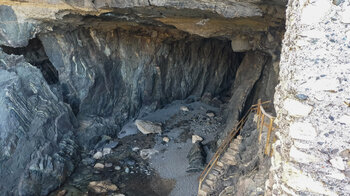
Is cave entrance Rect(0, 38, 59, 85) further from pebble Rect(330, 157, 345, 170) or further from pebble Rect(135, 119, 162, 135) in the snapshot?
pebble Rect(330, 157, 345, 170)

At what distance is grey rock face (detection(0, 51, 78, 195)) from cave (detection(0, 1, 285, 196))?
30 mm

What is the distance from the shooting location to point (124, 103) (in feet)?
39.5

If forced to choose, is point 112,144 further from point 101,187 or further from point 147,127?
point 101,187

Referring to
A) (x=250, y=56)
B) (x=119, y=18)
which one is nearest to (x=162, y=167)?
(x=119, y=18)

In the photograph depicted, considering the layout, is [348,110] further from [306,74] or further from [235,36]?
[235,36]

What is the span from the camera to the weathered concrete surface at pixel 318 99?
2516 millimetres

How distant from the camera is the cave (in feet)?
25.3

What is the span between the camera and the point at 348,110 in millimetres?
2521

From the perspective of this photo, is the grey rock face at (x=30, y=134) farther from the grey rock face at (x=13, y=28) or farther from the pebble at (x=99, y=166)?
the pebble at (x=99, y=166)

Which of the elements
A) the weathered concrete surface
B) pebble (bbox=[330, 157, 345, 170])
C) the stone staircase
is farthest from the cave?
pebble (bbox=[330, 157, 345, 170])

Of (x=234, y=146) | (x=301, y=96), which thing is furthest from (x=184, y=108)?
(x=301, y=96)

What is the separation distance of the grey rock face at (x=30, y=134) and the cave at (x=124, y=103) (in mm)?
30

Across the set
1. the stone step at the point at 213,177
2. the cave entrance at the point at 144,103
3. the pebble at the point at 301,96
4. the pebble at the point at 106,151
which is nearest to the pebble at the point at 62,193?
the cave entrance at the point at 144,103

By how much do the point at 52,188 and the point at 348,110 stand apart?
797cm
